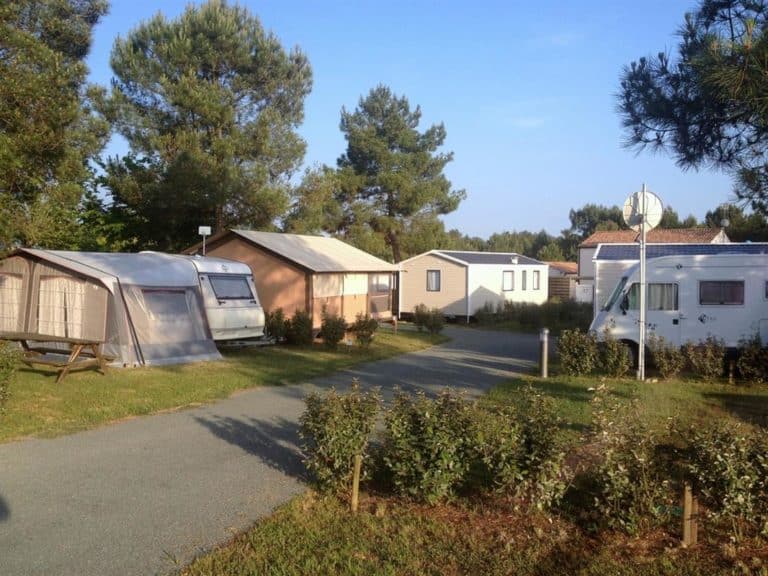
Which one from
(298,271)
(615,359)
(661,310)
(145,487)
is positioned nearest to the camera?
(145,487)

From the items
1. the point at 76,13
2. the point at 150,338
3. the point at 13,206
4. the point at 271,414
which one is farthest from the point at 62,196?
the point at 271,414

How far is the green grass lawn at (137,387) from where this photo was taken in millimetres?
9055

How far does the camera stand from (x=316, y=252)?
22547 millimetres

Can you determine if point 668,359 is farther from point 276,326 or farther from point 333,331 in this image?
point 276,326

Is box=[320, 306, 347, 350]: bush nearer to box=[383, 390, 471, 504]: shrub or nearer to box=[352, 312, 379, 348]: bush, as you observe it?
box=[352, 312, 379, 348]: bush

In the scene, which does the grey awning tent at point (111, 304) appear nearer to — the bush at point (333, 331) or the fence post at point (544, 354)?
the bush at point (333, 331)

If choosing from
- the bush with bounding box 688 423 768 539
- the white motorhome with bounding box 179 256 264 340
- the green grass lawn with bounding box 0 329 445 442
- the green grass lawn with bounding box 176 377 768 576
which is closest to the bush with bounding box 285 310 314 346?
the white motorhome with bounding box 179 256 264 340

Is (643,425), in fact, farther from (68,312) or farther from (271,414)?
(68,312)

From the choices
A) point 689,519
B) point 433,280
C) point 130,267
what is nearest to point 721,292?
point 689,519

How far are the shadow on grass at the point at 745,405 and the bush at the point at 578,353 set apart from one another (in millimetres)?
2036

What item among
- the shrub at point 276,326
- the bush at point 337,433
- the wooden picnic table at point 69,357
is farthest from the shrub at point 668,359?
the shrub at point 276,326

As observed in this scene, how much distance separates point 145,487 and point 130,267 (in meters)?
9.42

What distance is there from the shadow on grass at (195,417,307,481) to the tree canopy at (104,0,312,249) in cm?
1593

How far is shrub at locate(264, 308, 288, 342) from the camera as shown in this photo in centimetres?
1856
